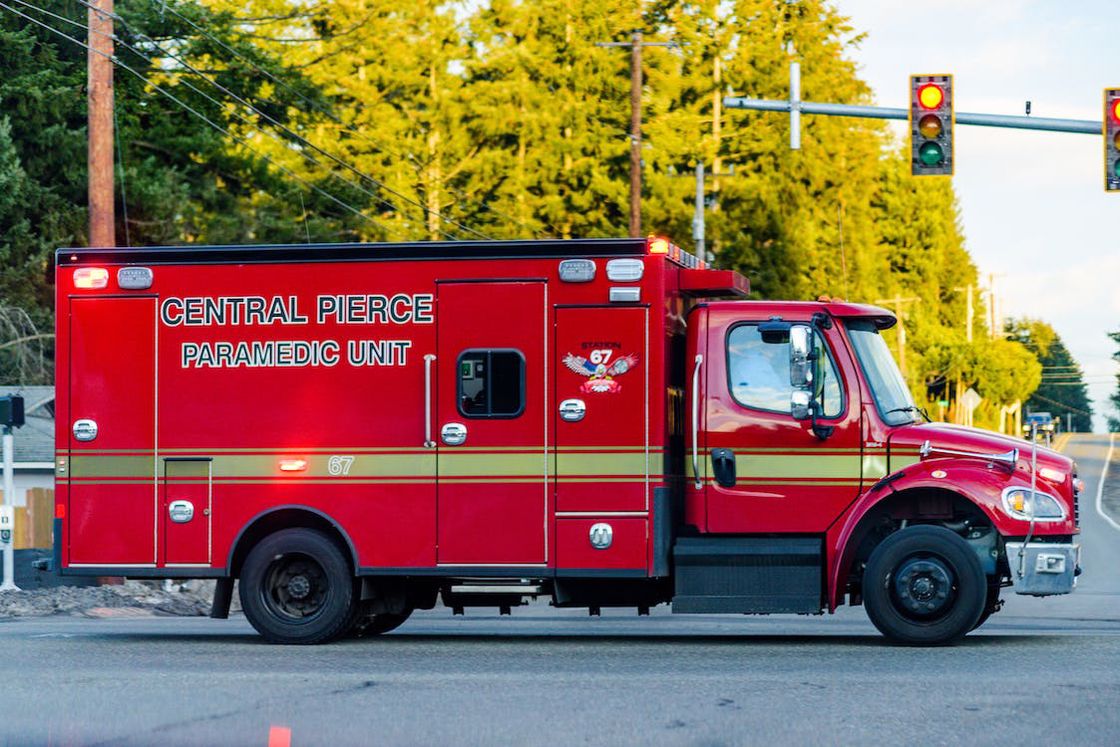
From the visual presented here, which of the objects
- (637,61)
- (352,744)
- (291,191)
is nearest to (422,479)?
(352,744)

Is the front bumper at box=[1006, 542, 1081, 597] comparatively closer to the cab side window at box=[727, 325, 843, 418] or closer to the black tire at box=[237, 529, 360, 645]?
the cab side window at box=[727, 325, 843, 418]

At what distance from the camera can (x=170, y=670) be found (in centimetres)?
1234

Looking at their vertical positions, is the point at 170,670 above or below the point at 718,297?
below

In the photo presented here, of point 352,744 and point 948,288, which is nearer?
point 352,744

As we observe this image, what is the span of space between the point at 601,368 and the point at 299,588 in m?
3.07

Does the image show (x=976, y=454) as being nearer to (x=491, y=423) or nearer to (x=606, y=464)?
(x=606, y=464)

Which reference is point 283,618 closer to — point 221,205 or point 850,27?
point 221,205

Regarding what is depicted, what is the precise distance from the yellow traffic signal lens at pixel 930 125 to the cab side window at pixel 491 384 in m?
9.77

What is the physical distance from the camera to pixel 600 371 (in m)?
13.8

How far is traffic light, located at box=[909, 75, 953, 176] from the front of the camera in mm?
21844

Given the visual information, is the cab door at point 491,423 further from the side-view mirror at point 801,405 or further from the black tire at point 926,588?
the black tire at point 926,588

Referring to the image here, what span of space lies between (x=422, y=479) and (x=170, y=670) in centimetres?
266

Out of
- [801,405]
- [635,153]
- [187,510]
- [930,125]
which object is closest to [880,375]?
[801,405]

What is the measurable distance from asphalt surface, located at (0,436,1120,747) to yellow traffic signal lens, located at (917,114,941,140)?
8.07 metres
